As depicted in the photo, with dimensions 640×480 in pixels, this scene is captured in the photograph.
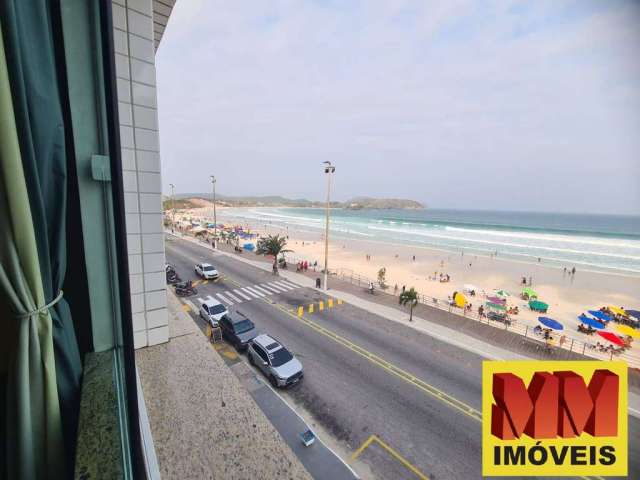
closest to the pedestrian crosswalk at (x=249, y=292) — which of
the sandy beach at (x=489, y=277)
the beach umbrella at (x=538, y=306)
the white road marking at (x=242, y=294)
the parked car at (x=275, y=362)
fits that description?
the white road marking at (x=242, y=294)

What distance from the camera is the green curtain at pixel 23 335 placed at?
1.79 metres

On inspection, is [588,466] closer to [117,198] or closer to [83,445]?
[83,445]

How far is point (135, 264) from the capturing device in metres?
4.06

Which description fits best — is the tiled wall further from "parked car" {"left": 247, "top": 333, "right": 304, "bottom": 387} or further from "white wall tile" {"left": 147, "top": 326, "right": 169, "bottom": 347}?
"parked car" {"left": 247, "top": 333, "right": 304, "bottom": 387}

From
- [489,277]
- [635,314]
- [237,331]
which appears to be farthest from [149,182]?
[489,277]

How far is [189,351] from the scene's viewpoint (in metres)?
4.00

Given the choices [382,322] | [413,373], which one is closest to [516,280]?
[382,322]

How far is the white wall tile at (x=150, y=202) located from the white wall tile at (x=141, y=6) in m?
2.49

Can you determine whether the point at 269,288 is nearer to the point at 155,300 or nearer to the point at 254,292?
the point at 254,292

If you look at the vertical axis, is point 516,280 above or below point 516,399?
below

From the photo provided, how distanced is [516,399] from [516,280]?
27785mm

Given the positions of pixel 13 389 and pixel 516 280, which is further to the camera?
pixel 516 280

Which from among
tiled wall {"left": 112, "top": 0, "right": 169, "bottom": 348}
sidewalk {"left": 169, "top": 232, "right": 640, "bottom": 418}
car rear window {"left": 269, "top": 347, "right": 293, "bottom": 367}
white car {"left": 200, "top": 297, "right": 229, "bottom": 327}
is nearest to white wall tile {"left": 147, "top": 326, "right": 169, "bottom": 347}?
tiled wall {"left": 112, "top": 0, "right": 169, "bottom": 348}

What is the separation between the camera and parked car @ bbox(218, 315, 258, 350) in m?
11.9
